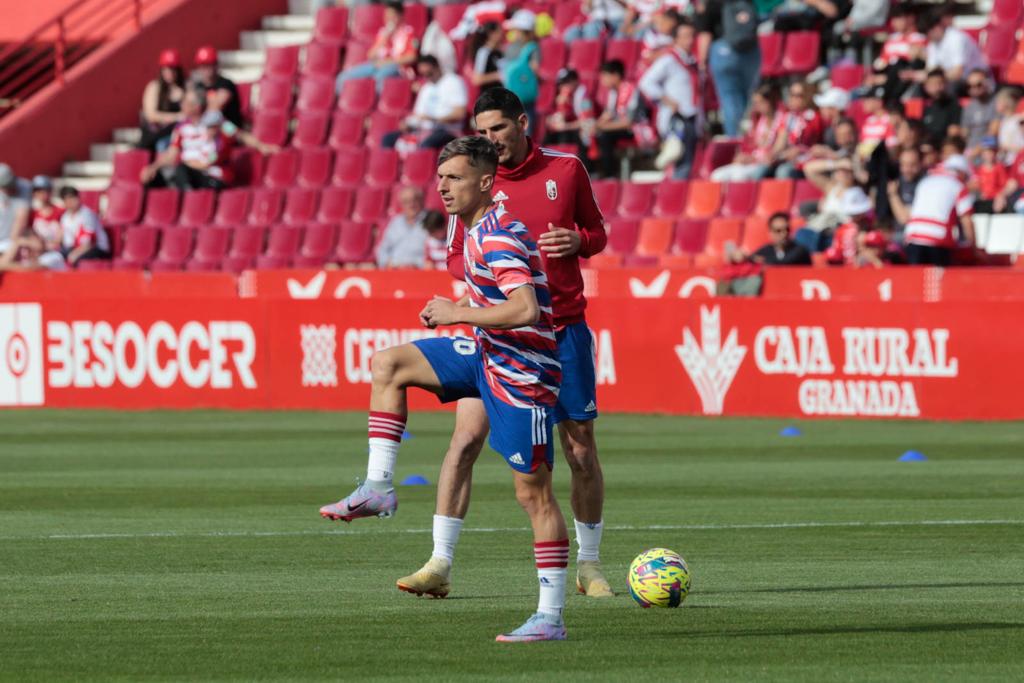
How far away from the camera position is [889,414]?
20.3m

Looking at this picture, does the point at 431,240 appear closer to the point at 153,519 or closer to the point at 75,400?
the point at 75,400

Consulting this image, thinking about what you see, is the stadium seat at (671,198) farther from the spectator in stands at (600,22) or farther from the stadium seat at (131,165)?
the stadium seat at (131,165)

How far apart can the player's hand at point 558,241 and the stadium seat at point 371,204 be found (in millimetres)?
18874

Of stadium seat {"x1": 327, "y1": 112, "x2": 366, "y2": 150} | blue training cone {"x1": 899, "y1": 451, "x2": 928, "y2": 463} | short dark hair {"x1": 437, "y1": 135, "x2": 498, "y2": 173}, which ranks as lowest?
blue training cone {"x1": 899, "y1": 451, "x2": 928, "y2": 463}

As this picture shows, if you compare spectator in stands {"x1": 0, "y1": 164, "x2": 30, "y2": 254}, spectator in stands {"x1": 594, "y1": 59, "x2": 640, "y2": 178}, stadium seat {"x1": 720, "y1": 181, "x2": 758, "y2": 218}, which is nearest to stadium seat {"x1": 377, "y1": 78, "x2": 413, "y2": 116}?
spectator in stands {"x1": 594, "y1": 59, "x2": 640, "y2": 178}

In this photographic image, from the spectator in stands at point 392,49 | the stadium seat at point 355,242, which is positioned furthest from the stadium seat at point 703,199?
the spectator in stands at point 392,49

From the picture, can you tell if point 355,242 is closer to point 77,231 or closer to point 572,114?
point 572,114

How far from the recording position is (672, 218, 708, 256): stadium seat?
24.9 meters

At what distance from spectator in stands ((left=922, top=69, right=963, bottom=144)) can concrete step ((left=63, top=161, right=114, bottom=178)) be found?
14.3 m

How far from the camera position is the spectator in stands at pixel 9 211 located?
28766mm

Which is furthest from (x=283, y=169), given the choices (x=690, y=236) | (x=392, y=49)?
(x=690, y=236)

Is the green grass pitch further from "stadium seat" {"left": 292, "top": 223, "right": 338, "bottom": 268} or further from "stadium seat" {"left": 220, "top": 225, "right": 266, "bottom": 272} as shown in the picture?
"stadium seat" {"left": 220, "top": 225, "right": 266, "bottom": 272}

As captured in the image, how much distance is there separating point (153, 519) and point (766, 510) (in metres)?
3.80

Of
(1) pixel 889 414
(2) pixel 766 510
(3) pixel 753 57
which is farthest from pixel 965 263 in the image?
(2) pixel 766 510
